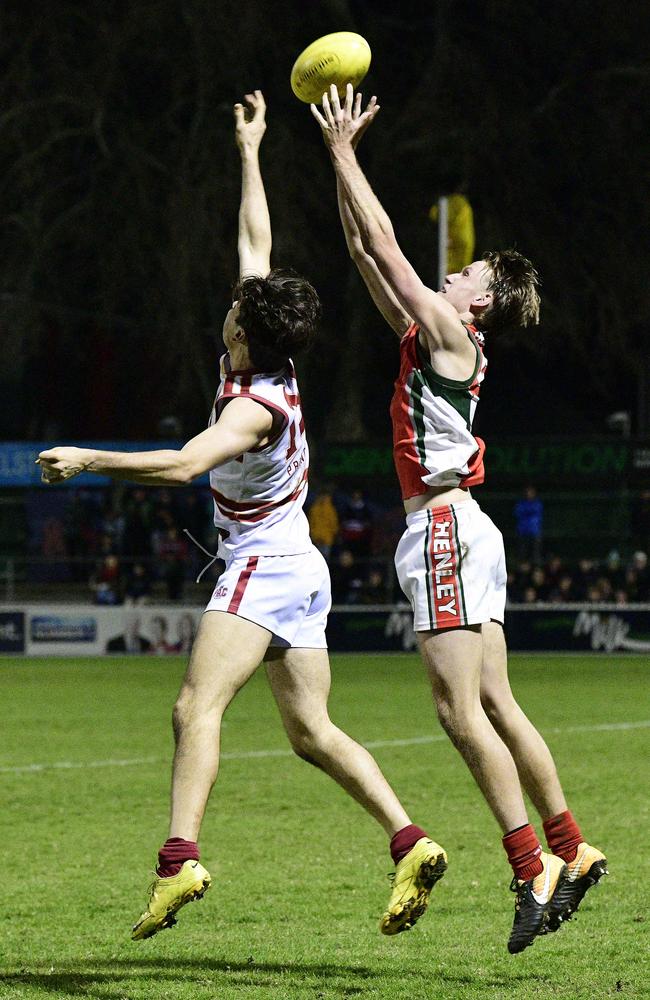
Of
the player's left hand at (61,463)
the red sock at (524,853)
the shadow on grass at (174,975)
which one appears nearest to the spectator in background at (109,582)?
the shadow on grass at (174,975)

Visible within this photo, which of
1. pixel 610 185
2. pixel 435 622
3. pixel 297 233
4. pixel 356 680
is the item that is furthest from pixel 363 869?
pixel 610 185

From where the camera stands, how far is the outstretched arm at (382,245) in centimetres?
621

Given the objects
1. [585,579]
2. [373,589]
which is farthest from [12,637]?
[585,579]

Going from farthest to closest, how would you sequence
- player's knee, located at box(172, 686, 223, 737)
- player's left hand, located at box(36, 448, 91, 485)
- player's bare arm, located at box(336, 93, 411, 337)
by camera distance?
player's bare arm, located at box(336, 93, 411, 337) → player's knee, located at box(172, 686, 223, 737) → player's left hand, located at box(36, 448, 91, 485)

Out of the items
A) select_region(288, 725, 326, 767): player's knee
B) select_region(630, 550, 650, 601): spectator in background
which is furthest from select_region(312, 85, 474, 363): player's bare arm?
select_region(630, 550, 650, 601): spectator in background

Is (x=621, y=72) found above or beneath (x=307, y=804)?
above

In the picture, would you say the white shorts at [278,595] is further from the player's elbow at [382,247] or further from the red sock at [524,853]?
the player's elbow at [382,247]

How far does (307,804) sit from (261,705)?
258 inches

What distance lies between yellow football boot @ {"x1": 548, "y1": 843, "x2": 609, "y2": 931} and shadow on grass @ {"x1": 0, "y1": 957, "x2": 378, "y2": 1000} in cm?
70

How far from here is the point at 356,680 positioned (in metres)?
19.2

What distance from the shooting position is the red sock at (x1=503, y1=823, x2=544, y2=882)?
6.13 m

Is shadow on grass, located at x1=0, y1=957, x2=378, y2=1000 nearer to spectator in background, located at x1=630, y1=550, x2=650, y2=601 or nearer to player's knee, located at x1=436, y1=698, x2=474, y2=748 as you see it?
player's knee, located at x1=436, y1=698, x2=474, y2=748

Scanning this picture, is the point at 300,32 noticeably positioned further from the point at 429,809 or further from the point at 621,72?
the point at 429,809

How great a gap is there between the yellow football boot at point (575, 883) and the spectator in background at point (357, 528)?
18.1m
